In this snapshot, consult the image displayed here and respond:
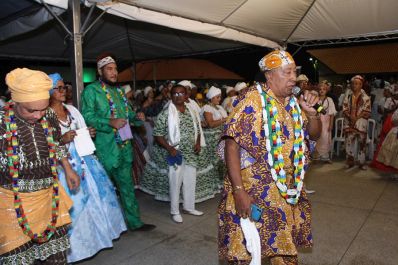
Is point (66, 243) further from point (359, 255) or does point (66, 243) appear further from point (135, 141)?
point (135, 141)

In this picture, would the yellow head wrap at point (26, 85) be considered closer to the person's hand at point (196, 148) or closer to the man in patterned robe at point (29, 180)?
the man in patterned robe at point (29, 180)

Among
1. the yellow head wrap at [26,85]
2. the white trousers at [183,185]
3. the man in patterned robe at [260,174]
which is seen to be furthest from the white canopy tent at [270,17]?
the man in patterned robe at [260,174]

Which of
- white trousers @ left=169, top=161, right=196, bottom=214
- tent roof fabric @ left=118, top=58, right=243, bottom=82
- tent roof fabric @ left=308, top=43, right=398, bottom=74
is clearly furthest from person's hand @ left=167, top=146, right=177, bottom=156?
tent roof fabric @ left=308, top=43, right=398, bottom=74

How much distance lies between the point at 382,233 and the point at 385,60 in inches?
659

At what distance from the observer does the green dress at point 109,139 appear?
387 cm

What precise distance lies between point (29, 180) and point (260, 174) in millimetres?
1678

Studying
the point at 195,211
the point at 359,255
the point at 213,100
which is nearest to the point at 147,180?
the point at 195,211

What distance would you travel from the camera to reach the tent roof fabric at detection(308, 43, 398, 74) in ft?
58.5

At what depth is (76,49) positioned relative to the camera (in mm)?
3842

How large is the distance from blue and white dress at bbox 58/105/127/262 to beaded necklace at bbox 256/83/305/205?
211cm

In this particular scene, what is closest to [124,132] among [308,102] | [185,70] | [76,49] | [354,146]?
[76,49]

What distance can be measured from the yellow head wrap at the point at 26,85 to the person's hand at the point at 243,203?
1.51m

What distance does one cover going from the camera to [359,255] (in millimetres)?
3668

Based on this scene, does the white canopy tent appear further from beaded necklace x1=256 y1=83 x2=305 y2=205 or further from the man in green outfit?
beaded necklace x1=256 y1=83 x2=305 y2=205
